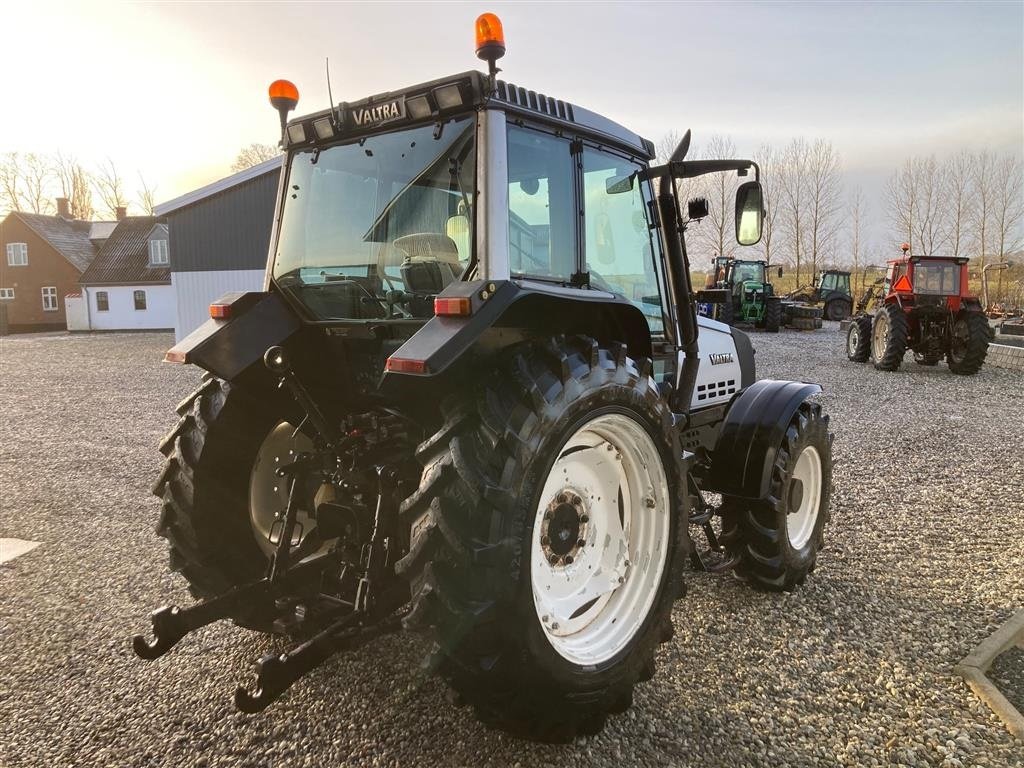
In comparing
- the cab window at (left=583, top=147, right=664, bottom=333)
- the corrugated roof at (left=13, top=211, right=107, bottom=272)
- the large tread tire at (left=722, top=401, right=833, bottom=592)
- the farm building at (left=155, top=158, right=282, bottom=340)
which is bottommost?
the large tread tire at (left=722, top=401, right=833, bottom=592)

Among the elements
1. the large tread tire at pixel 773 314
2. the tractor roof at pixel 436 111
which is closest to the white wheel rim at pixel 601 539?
the tractor roof at pixel 436 111

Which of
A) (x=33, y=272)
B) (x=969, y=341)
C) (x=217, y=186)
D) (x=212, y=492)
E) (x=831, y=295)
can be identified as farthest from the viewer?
(x=33, y=272)

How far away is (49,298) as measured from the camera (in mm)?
39594

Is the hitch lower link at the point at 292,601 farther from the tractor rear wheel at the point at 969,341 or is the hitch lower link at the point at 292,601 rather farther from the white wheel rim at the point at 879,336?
the white wheel rim at the point at 879,336

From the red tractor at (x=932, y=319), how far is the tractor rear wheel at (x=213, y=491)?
13.8 metres

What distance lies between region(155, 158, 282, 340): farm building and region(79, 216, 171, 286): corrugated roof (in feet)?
39.6

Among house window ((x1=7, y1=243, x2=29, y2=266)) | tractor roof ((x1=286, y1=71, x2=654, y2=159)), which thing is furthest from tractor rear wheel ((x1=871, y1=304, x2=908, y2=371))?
house window ((x1=7, y1=243, x2=29, y2=266))

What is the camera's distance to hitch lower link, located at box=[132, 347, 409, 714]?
2051 mm

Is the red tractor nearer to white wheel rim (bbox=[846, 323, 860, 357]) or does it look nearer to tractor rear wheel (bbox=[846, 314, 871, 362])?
tractor rear wheel (bbox=[846, 314, 871, 362])

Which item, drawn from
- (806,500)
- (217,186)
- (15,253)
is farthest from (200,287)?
(15,253)

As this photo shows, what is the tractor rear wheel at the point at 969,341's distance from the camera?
42.6ft

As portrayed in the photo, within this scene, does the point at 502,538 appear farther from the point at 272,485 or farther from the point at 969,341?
the point at 969,341

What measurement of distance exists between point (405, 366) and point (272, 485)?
4.58 ft

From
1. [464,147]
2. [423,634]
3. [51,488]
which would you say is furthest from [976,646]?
[51,488]
